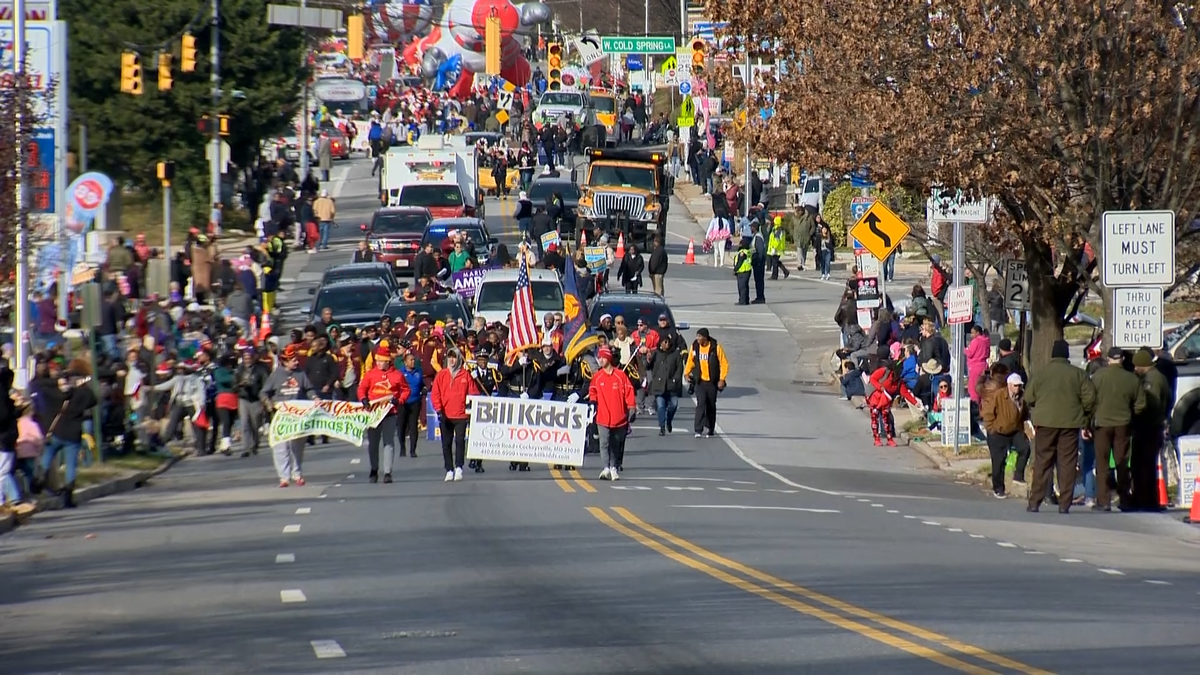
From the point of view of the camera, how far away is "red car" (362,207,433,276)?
1833 inches

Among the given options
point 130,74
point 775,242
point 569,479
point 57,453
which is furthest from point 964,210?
point 775,242

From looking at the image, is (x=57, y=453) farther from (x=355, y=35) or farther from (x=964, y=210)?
(x=355, y=35)

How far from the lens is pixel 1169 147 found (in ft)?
73.8

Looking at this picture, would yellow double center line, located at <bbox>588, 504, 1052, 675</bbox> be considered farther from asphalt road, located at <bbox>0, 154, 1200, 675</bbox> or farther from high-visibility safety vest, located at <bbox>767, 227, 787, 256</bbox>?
high-visibility safety vest, located at <bbox>767, 227, 787, 256</bbox>

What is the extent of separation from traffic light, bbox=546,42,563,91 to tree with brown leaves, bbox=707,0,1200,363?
147ft

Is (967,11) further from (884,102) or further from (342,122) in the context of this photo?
(342,122)

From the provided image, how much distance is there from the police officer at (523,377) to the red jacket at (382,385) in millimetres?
2097

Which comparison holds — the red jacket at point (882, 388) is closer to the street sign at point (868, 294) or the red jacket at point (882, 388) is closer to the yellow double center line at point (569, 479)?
the yellow double center line at point (569, 479)

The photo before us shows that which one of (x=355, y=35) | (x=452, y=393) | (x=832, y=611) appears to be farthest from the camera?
(x=355, y=35)

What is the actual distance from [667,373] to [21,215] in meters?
9.79

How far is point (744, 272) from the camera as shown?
4503 cm

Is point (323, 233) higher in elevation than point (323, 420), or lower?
higher

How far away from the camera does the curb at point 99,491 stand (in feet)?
64.7

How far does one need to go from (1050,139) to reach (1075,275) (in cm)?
334
